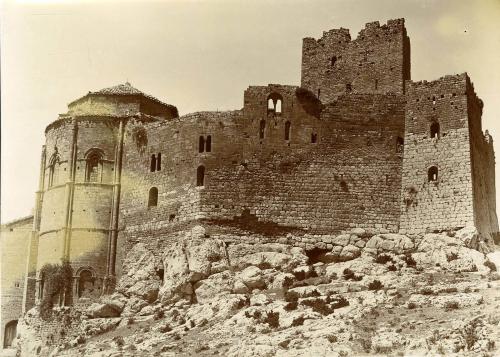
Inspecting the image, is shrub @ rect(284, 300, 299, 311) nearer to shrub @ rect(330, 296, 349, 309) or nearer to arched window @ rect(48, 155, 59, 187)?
shrub @ rect(330, 296, 349, 309)

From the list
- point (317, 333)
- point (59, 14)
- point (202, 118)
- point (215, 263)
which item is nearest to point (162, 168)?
point (202, 118)

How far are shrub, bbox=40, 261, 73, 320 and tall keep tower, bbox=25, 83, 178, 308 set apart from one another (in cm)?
31

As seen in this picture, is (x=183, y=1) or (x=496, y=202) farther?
(x=496, y=202)

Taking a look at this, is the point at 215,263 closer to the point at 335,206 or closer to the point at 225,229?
the point at 225,229

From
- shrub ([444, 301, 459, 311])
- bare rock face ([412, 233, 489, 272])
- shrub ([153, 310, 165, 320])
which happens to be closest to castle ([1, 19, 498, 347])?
bare rock face ([412, 233, 489, 272])

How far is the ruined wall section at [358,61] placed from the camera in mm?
39438

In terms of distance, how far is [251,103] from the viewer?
3628cm

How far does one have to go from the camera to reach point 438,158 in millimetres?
34656

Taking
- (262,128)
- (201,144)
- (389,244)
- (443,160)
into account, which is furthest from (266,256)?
(443,160)

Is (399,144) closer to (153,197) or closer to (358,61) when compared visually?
(358,61)

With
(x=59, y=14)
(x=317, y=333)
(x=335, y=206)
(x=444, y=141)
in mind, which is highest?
(x=59, y=14)

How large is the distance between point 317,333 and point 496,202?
15245 mm

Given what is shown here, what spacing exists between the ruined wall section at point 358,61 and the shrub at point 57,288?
14.8m

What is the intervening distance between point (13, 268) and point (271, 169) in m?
14.9
